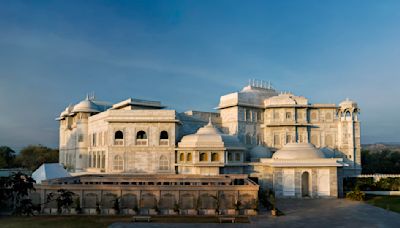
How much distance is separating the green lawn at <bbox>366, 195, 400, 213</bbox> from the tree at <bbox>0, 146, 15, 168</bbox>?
6542 cm

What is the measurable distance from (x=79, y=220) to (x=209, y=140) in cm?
1964

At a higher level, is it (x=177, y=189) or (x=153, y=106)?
(x=153, y=106)

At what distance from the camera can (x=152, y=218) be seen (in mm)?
24141

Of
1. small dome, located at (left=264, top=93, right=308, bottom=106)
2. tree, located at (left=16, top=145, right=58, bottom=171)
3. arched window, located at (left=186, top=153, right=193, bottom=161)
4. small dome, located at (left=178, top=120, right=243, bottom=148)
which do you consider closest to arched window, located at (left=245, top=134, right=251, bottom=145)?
small dome, located at (left=264, top=93, right=308, bottom=106)

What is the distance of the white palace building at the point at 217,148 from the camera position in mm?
33094

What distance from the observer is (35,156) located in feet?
251

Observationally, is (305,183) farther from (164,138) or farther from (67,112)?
(67,112)

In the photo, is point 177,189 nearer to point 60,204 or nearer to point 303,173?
point 60,204

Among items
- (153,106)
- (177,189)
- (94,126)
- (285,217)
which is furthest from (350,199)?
(94,126)

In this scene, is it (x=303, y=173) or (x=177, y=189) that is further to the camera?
(x=303, y=173)

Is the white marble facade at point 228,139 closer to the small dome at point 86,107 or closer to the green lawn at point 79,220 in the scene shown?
the small dome at point 86,107

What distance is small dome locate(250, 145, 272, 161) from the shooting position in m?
46.2

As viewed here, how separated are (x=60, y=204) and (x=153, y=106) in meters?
27.0

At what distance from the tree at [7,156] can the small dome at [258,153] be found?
50.9m
